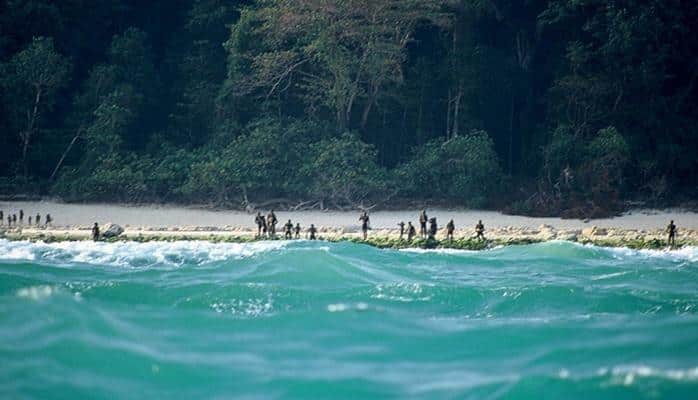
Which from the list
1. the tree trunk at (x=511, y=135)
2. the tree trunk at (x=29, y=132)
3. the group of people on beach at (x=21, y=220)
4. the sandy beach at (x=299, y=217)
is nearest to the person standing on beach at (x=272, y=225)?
the sandy beach at (x=299, y=217)

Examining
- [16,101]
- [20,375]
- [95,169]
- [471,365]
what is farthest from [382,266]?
[16,101]

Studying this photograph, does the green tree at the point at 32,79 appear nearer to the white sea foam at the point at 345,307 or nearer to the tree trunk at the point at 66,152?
the tree trunk at the point at 66,152

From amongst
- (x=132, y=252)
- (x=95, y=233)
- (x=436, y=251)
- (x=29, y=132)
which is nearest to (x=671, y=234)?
(x=436, y=251)

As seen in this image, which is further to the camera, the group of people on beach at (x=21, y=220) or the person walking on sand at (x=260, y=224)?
the group of people on beach at (x=21, y=220)

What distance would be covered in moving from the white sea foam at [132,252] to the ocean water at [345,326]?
119mm

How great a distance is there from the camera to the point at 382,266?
76.9ft

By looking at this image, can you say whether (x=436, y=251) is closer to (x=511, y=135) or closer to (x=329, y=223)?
(x=329, y=223)

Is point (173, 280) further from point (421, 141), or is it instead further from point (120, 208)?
point (421, 141)

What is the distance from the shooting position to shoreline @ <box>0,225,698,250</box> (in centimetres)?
2655

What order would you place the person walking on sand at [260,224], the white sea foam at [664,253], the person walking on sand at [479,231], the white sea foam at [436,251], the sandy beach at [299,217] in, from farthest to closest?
the sandy beach at [299,217], the person walking on sand at [260,224], the person walking on sand at [479,231], the white sea foam at [436,251], the white sea foam at [664,253]

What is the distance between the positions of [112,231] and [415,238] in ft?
25.6

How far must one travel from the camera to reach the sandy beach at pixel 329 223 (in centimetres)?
2775

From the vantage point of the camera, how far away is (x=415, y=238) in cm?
2708

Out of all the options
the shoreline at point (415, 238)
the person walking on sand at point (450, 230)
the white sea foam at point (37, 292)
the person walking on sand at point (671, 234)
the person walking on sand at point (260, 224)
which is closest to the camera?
the white sea foam at point (37, 292)
